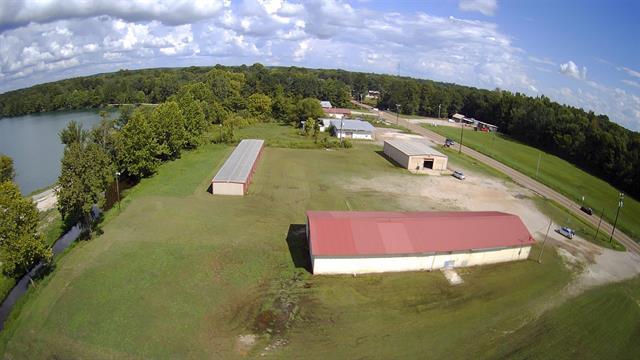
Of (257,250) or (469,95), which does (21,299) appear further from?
(469,95)

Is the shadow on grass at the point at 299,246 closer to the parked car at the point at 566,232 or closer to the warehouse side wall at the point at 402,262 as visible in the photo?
the warehouse side wall at the point at 402,262

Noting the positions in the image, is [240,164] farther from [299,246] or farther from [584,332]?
[584,332]

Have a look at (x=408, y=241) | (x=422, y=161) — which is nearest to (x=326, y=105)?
(x=422, y=161)

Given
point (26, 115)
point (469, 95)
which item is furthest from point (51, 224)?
point (469, 95)

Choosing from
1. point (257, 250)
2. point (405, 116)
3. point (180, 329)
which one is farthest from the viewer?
point (405, 116)

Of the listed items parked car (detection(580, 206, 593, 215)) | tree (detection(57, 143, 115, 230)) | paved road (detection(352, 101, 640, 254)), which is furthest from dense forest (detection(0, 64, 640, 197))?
tree (detection(57, 143, 115, 230))

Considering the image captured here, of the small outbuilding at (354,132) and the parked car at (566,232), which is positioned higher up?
the small outbuilding at (354,132)

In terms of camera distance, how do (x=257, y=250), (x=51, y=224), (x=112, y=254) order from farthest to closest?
(x=51, y=224) < (x=257, y=250) < (x=112, y=254)

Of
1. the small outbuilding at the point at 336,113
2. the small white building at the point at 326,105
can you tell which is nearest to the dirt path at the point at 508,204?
the small outbuilding at the point at 336,113
